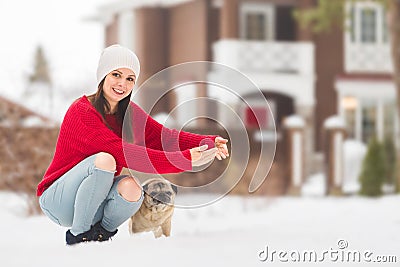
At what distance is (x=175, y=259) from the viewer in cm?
361

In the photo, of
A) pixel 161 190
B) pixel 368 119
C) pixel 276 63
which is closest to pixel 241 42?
pixel 276 63

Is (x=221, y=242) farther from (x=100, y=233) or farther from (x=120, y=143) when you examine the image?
(x=120, y=143)

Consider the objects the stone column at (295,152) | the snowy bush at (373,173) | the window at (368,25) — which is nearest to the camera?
the snowy bush at (373,173)

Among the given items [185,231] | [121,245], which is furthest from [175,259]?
[185,231]

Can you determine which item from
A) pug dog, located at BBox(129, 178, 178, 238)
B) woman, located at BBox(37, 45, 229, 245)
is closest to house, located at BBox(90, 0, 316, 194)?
pug dog, located at BBox(129, 178, 178, 238)

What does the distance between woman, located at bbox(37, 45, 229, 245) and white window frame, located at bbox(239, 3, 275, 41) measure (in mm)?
11557

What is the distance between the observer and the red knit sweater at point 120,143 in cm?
285

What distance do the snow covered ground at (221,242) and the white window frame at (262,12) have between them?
22.9ft

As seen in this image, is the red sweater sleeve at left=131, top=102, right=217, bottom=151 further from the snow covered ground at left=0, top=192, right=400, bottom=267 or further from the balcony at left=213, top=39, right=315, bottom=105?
the balcony at left=213, top=39, right=315, bottom=105

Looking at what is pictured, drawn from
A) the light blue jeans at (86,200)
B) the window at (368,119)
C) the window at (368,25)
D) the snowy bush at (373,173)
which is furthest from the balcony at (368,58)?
the light blue jeans at (86,200)

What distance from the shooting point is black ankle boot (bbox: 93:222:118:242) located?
128 inches

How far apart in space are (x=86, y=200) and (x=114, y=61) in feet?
2.20

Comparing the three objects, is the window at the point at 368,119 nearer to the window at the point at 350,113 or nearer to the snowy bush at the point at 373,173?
the window at the point at 350,113

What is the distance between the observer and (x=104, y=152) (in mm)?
2971
